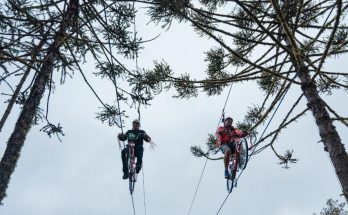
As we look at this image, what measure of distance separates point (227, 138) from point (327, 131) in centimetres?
271

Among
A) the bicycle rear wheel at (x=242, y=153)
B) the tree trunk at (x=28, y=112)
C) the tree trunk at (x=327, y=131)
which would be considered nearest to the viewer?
the tree trunk at (x=28, y=112)

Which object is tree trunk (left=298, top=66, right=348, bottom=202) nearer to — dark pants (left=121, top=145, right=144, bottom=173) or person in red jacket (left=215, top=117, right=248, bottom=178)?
person in red jacket (left=215, top=117, right=248, bottom=178)

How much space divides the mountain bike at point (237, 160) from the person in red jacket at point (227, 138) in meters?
0.09

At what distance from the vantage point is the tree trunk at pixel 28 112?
6225 millimetres

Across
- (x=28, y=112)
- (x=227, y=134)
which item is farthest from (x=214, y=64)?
(x=28, y=112)

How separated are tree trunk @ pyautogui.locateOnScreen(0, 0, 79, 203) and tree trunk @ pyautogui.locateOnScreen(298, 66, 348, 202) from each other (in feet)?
13.3

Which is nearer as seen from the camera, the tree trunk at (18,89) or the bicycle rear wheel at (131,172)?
the tree trunk at (18,89)

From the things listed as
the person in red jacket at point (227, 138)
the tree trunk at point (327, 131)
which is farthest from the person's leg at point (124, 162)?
the tree trunk at point (327, 131)

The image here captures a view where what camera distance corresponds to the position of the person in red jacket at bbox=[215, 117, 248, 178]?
996 centimetres

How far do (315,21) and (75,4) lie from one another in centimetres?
661

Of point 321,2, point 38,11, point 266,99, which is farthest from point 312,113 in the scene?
point 38,11

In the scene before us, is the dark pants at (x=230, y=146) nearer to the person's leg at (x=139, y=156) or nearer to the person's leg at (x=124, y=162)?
the person's leg at (x=139, y=156)

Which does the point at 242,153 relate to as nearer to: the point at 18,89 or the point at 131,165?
the point at 131,165

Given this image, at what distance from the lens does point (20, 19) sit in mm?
7145
